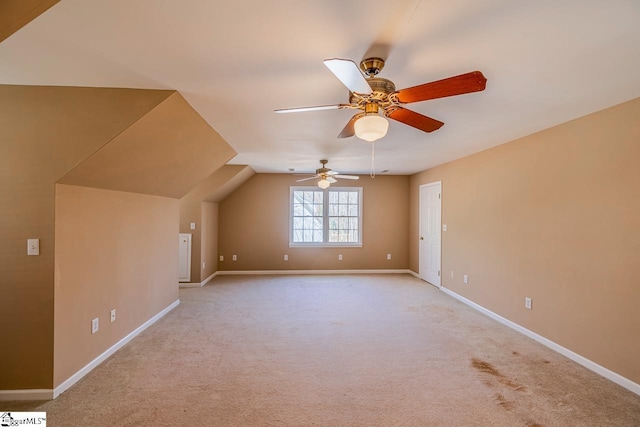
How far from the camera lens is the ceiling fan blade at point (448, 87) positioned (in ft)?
4.53

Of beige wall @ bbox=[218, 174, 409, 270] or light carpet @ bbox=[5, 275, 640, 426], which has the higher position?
beige wall @ bbox=[218, 174, 409, 270]

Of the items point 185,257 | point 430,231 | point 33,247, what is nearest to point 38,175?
point 33,247

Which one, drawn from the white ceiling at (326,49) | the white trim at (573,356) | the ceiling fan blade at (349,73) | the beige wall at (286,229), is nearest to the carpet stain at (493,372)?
the white trim at (573,356)

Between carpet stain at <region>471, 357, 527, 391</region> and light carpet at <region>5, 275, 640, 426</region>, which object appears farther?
carpet stain at <region>471, 357, 527, 391</region>

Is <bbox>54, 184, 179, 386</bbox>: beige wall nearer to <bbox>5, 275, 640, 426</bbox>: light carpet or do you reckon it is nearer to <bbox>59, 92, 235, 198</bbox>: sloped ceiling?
<bbox>59, 92, 235, 198</bbox>: sloped ceiling

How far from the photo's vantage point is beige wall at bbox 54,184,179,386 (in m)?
2.35

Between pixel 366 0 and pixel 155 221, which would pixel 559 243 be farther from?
pixel 155 221

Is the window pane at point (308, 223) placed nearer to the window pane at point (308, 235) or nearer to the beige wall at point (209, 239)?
the window pane at point (308, 235)

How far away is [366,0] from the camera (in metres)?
1.34

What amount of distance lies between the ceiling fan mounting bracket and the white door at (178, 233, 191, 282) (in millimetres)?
4841

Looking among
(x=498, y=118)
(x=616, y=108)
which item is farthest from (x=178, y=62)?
(x=616, y=108)

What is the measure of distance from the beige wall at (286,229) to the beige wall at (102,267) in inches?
109

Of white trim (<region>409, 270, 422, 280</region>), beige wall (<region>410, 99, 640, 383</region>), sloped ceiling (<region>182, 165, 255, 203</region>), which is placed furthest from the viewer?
white trim (<region>409, 270, 422, 280</region>)

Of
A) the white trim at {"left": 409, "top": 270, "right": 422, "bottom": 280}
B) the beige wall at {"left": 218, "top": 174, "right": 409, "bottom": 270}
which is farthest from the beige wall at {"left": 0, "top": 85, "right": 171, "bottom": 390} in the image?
the white trim at {"left": 409, "top": 270, "right": 422, "bottom": 280}
